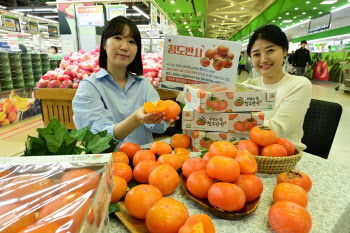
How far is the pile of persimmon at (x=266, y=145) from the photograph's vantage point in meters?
1.04

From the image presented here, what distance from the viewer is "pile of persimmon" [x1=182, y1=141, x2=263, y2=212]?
2.34 ft

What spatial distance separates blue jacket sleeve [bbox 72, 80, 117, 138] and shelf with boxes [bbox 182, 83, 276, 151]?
573 mm

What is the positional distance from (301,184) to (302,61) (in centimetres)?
1128

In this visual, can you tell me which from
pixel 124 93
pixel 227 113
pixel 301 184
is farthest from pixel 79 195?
pixel 124 93

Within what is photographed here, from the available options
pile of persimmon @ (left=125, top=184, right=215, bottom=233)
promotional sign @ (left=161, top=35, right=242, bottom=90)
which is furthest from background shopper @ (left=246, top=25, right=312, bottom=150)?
pile of persimmon @ (left=125, top=184, right=215, bottom=233)

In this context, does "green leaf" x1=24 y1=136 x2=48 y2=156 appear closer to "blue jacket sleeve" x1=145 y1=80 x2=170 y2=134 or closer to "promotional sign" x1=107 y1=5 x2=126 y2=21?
"blue jacket sleeve" x1=145 y1=80 x2=170 y2=134

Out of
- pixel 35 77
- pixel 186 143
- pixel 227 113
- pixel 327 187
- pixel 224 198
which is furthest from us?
pixel 35 77

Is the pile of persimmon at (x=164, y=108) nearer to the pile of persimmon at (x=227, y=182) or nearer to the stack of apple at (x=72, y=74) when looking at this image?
the pile of persimmon at (x=227, y=182)

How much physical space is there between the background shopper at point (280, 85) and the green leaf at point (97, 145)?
3.58 ft

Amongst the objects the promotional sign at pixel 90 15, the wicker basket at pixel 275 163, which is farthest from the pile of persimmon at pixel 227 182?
the promotional sign at pixel 90 15

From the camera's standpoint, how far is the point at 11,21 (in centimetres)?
592

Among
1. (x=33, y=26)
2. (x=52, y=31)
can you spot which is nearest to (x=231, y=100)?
(x=52, y=31)

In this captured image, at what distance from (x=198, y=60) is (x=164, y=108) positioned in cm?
67

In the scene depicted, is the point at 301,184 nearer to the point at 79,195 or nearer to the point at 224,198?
the point at 224,198
